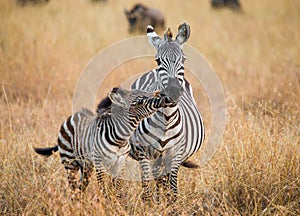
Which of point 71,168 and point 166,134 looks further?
point 71,168

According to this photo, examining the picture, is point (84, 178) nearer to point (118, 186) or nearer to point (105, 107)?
point (118, 186)

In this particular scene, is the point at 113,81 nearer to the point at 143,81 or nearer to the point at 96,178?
the point at 143,81

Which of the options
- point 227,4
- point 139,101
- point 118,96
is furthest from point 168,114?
point 227,4

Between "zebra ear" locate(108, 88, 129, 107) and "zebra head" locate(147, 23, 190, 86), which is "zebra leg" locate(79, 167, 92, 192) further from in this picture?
"zebra head" locate(147, 23, 190, 86)

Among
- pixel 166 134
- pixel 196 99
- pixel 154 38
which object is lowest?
pixel 196 99

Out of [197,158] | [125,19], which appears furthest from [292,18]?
[197,158]

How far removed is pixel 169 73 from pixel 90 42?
7885 millimetres

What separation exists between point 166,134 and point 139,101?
0.53 meters

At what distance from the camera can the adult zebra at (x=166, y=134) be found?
14.8ft

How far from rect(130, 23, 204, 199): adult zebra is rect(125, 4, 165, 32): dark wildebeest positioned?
8662 mm

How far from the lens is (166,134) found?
15.4 feet

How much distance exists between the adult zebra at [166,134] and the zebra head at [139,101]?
20cm

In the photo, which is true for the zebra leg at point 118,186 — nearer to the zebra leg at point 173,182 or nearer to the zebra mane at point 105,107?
the zebra leg at point 173,182

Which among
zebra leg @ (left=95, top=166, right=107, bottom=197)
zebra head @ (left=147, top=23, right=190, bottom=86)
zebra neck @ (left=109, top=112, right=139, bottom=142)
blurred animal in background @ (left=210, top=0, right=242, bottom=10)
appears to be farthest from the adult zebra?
blurred animal in background @ (left=210, top=0, right=242, bottom=10)
